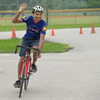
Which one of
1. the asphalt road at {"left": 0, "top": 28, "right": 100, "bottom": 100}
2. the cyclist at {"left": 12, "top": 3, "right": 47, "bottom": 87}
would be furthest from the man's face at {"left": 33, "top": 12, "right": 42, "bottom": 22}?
the asphalt road at {"left": 0, "top": 28, "right": 100, "bottom": 100}

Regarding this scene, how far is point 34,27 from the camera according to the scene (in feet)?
22.2

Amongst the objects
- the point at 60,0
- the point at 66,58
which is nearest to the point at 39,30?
the point at 66,58

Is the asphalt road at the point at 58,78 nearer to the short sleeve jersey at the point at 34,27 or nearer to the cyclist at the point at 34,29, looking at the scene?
the cyclist at the point at 34,29

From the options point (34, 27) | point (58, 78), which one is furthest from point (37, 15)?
point (58, 78)

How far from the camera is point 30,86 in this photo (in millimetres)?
7121

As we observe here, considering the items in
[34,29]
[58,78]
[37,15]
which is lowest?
[58,78]

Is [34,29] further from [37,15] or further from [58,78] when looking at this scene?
[58,78]

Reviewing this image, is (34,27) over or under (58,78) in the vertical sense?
over

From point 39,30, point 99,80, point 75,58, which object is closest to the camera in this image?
point 39,30

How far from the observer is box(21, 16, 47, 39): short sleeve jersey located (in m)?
6.69

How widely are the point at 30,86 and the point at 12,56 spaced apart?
5333mm

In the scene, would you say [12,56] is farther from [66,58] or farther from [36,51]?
[36,51]

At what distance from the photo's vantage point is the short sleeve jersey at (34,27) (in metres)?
6.69

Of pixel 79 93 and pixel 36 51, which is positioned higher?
pixel 36 51
